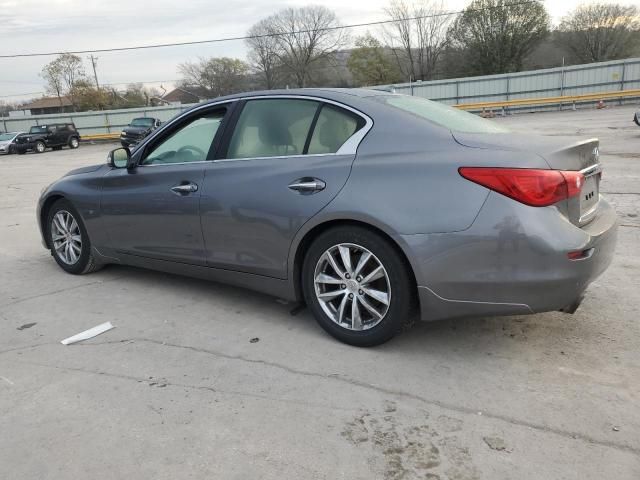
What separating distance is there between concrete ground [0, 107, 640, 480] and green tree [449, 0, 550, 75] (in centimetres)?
5210

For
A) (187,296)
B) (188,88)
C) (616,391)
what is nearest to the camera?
(616,391)

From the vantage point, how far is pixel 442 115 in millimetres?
3602

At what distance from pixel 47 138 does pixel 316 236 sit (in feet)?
104

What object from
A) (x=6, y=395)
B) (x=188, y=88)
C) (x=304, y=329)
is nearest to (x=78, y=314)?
(x=6, y=395)

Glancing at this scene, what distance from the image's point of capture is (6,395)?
9.85 ft

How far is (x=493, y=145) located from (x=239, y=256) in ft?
6.05

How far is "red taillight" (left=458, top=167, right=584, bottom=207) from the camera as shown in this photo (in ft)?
9.16

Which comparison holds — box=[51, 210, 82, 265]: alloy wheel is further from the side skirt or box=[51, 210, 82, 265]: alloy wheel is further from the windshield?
the windshield

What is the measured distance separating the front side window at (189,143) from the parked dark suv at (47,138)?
29494mm

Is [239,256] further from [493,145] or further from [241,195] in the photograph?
[493,145]

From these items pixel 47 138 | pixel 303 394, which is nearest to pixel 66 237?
pixel 303 394

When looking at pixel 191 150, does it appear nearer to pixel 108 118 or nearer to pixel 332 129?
pixel 332 129

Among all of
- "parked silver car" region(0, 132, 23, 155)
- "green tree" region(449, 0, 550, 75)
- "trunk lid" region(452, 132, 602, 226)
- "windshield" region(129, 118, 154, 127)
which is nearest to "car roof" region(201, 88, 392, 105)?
"trunk lid" region(452, 132, 602, 226)

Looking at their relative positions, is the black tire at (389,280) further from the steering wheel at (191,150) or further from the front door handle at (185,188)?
the steering wheel at (191,150)
